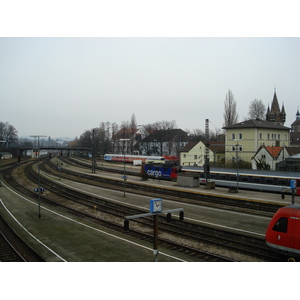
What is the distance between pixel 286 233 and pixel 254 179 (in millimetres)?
25666

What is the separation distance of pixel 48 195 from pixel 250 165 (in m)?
34.5

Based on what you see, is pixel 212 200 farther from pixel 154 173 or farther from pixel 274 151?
pixel 274 151

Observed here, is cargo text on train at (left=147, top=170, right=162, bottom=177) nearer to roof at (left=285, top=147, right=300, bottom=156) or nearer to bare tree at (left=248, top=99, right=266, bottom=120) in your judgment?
roof at (left=285, top=147, right=300, bottom=156)

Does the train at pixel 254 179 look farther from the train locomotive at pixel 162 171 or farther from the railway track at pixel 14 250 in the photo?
the railway track at pixel 14 250

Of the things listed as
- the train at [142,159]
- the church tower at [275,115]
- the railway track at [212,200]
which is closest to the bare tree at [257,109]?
the church tower at [275,115]

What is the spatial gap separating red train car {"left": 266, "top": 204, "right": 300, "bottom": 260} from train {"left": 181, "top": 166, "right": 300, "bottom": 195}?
19280 millimetres

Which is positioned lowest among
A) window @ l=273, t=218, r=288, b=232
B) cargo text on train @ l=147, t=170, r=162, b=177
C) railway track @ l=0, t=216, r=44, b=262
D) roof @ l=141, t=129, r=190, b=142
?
railway track @ l=0, t=216, r=44, b=262

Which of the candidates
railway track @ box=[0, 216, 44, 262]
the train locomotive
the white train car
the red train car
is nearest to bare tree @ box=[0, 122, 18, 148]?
the white train car

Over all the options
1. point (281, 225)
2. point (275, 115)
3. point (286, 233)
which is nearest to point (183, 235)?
point (281, 225)

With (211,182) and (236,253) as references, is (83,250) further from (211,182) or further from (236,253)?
(211,182)

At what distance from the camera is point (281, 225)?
14.3m

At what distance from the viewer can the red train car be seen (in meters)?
13.8

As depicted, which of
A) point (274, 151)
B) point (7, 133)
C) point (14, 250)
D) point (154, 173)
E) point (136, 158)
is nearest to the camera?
point (14, 250)

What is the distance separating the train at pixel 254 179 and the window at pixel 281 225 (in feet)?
63.5
